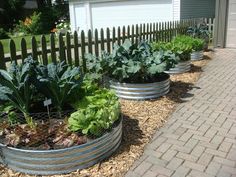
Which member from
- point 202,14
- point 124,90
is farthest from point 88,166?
point 202,14

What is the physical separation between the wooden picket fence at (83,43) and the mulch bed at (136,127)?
1524mm

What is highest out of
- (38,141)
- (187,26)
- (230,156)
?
(187,26)

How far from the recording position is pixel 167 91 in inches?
221

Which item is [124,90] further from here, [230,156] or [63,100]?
[230,156]

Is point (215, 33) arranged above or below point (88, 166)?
above

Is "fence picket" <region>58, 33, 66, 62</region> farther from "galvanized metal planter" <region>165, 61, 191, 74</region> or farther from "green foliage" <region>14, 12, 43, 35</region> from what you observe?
"green foliage" <region>14, 12, 43, 35</region>

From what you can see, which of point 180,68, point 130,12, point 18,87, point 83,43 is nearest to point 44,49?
point 83,43

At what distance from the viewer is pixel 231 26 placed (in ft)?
38.8

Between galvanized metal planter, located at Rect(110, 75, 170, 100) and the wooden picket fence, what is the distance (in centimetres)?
117

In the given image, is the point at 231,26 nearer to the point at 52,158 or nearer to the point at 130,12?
the point at 130,12

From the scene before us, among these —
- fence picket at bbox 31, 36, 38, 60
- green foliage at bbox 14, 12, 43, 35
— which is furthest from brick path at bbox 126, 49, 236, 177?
green foliage at bbox 14, 12, 43, 35

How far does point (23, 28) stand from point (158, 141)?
937 inches

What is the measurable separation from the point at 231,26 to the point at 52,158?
10.8 metres

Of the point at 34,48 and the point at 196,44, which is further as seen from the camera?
the point at 196,44
